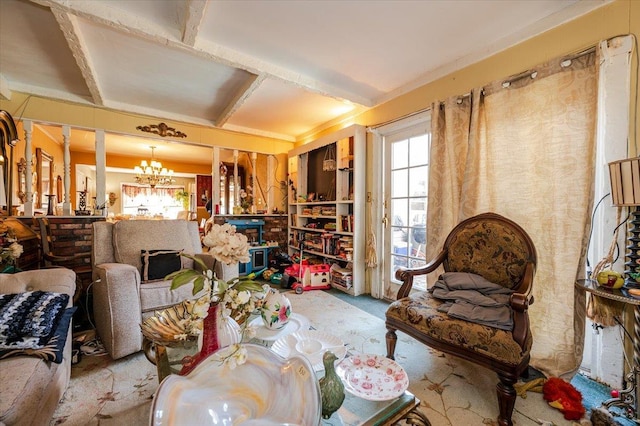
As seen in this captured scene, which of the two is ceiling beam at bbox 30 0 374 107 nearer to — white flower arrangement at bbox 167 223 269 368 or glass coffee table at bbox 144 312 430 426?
white flower arrangement at bbox 167 223 269 368

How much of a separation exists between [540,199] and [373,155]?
170 cm

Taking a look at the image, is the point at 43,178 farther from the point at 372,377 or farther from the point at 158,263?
the point at 372,377

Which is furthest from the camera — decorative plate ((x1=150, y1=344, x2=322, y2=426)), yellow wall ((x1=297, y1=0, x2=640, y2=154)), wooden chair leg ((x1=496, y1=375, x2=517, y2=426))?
yellow wall ((x1=297, y1=0, x2=640, y2=154))

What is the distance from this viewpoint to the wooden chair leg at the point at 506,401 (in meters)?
1.19

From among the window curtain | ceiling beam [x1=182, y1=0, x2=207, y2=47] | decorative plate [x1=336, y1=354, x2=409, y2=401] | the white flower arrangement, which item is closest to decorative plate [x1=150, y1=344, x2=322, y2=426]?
the white flower arrangement

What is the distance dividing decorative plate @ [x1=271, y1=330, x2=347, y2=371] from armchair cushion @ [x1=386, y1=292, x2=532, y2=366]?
1.86 feet

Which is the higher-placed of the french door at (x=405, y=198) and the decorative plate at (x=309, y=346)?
the french door at (x=405, y=198)

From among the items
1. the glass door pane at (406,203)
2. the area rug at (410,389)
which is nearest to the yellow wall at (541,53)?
the glass door pane at (406,203)

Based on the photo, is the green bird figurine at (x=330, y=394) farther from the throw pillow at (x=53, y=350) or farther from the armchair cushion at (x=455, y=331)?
the throw pillow at (x=53, y=350)

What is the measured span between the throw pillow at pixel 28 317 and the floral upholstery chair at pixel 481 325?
177 centimetres

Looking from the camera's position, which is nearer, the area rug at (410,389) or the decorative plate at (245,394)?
the decorative plate at (245,394)

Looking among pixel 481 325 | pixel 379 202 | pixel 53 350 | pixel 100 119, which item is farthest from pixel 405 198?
pixel 100 119

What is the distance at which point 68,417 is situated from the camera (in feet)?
4.18

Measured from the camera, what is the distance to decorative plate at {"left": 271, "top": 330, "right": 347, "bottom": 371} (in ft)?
3.73
